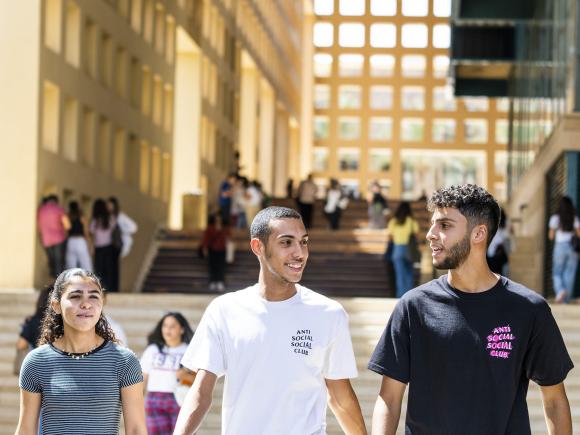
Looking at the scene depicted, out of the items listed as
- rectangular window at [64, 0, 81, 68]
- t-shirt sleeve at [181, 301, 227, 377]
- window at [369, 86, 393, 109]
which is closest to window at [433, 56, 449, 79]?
window at [369, 86, 393, 109]

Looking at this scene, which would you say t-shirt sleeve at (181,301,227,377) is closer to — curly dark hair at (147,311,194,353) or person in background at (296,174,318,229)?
curly dark hair at (147,311,194,353)

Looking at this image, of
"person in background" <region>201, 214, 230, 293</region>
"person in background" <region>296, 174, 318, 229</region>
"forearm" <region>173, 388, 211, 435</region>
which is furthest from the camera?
"person in background" <region>296, 174, 318, 229</region>

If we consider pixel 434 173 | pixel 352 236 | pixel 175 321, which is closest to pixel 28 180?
pixel 352 236

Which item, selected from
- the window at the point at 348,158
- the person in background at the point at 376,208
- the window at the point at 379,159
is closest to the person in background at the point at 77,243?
the person in background at the point at 376,208

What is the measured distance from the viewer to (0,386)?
64.2 feet

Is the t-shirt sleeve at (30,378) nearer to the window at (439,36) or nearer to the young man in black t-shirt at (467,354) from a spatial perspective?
the young man in black t-shirt at (467,354)

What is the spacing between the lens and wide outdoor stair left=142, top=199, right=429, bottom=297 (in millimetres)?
32625

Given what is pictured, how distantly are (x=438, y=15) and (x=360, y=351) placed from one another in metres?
90.3

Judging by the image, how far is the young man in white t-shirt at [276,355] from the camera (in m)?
6.55

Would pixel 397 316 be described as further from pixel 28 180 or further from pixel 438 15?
pixel 438 15

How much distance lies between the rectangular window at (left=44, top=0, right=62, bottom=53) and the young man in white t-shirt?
2492 cm

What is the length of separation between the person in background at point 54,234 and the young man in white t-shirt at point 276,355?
19661mm

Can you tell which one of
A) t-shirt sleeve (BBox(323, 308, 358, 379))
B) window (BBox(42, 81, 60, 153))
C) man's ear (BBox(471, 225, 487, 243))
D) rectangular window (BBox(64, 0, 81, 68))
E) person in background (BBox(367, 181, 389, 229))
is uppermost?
rectangular window (BBox(64, 0, 81, 68))

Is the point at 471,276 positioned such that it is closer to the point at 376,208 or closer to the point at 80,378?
the point at 80,378
